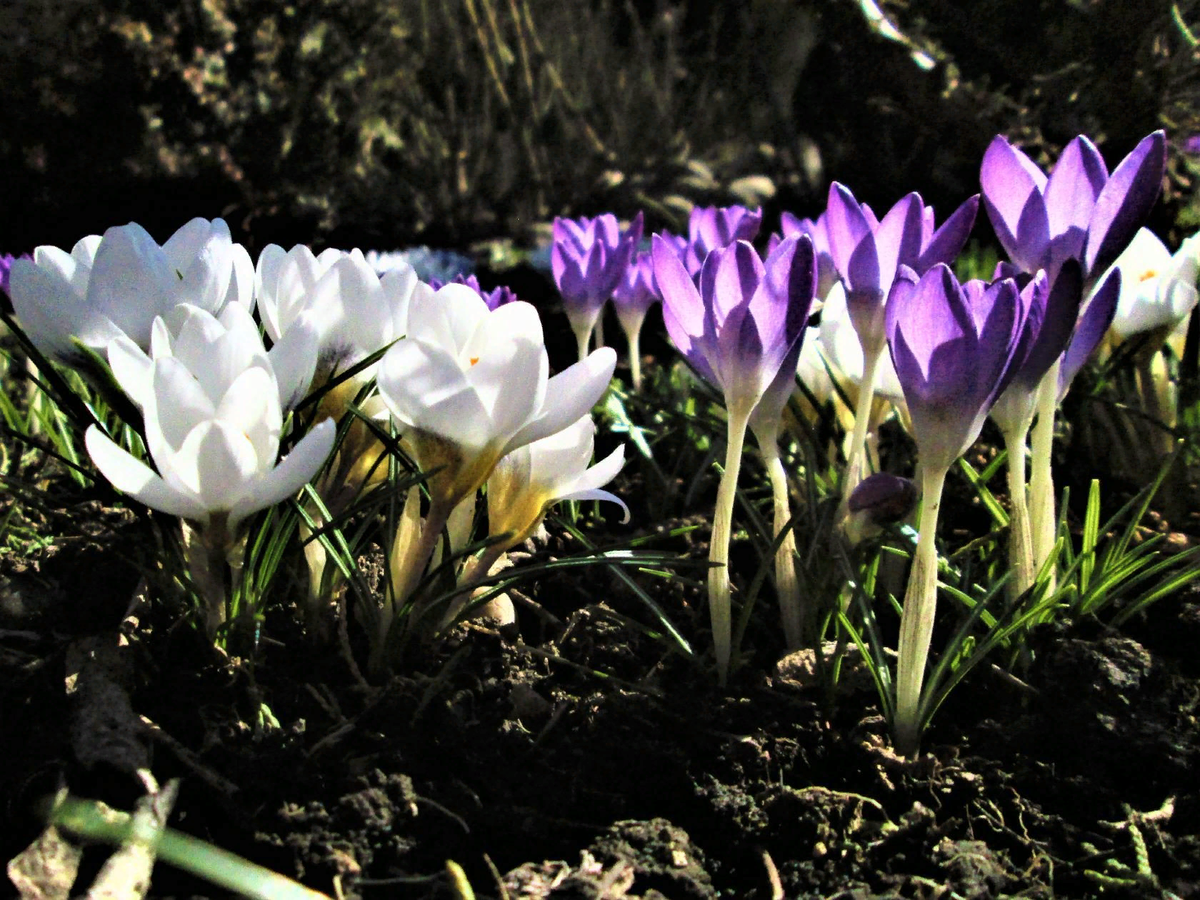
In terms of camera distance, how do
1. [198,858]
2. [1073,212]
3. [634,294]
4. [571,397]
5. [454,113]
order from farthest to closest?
[454,113] < [634,294] < [1073,212] < [571,397] < [198,858]

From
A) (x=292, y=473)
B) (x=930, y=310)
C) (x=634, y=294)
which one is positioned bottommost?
(x=634, y=294)

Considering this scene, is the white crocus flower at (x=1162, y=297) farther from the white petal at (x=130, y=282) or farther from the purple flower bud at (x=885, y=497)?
the white petal at (x=130, y=282)

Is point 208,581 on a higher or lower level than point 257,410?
lower

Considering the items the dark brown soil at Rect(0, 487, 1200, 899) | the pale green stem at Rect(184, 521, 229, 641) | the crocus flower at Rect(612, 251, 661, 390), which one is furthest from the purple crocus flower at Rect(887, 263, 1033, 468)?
the crocus flower at Rect(612, 251, 661, 390)

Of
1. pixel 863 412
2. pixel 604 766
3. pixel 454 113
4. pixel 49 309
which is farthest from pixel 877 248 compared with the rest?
pixel 454 113

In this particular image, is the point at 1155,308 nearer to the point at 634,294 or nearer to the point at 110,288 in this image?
the point at 634,294

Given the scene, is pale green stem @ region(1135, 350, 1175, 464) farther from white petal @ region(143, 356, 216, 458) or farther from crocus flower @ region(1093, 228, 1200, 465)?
white petal @ region(143, 356, 216, 458)
